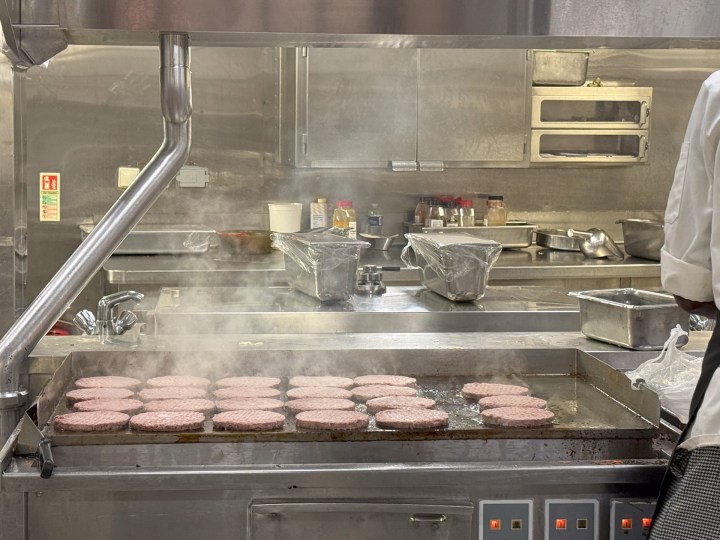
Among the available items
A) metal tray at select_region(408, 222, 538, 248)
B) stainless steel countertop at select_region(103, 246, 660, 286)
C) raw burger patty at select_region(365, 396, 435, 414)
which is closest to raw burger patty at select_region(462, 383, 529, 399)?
raw burger patty at select_region(365, 396, 435, 414)

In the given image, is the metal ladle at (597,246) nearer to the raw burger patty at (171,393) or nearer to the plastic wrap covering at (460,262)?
the plastic wrap covering at (460,262)

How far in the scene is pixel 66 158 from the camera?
20.2 ft

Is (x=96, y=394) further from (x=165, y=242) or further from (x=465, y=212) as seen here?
(x=465, y=212)

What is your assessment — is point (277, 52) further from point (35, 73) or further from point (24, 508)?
point (24, 508)

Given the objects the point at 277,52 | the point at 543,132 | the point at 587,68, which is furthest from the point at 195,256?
the point at 587,68

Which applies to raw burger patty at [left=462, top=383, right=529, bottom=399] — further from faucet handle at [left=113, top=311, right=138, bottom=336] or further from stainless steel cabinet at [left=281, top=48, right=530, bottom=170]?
stainless steel cabinet at [left=281, top=48, right=530, bottom=170]

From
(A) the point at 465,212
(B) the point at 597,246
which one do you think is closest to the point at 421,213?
(A) the point at 465,212

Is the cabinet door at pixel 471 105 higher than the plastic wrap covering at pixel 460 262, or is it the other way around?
the cabinet door at pixel 471 105

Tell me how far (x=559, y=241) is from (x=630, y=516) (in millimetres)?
4109

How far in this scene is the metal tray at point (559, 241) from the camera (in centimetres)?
617

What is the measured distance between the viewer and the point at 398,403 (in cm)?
258

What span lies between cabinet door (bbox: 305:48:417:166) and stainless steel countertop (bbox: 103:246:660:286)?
643mm

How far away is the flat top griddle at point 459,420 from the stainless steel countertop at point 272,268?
2.44 meters

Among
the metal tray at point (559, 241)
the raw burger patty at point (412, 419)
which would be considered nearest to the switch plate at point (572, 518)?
the raw burger patty at point (412, 419)
